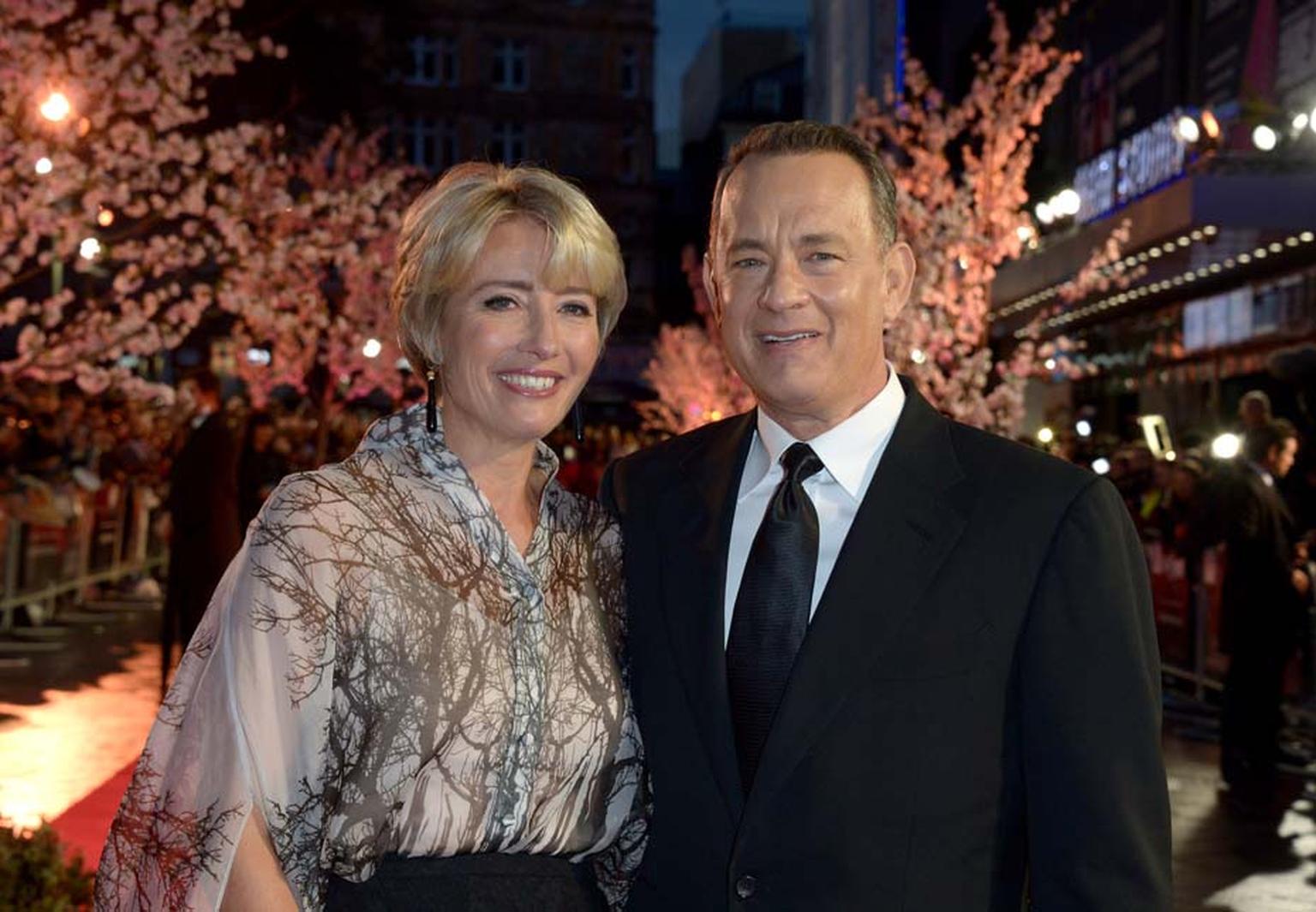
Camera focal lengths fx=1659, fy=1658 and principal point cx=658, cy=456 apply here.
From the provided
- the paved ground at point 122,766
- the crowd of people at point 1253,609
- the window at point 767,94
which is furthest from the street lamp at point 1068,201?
the window at point 767,94

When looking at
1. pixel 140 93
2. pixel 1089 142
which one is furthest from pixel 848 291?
pixel 1089 142

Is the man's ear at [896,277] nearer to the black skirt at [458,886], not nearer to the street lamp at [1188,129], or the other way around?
the black skirt at [458,886]

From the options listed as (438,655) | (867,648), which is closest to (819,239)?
(867,648)

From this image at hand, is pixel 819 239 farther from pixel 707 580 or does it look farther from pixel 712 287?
pixel 707 580

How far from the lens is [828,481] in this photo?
3129mm

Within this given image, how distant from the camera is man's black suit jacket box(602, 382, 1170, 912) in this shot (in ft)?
9.16

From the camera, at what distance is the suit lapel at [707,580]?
2.94 meters

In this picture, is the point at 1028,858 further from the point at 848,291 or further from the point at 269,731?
the point at 269,731

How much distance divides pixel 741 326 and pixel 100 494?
53.1 ft

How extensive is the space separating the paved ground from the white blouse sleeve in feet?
17.4

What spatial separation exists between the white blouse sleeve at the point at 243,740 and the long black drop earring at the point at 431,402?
40 centimetres

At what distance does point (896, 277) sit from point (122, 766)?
286 inches

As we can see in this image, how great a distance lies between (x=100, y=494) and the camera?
18.2m

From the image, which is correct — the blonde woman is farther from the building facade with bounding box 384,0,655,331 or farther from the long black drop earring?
the building facade with bounding box 384,0,655,331
